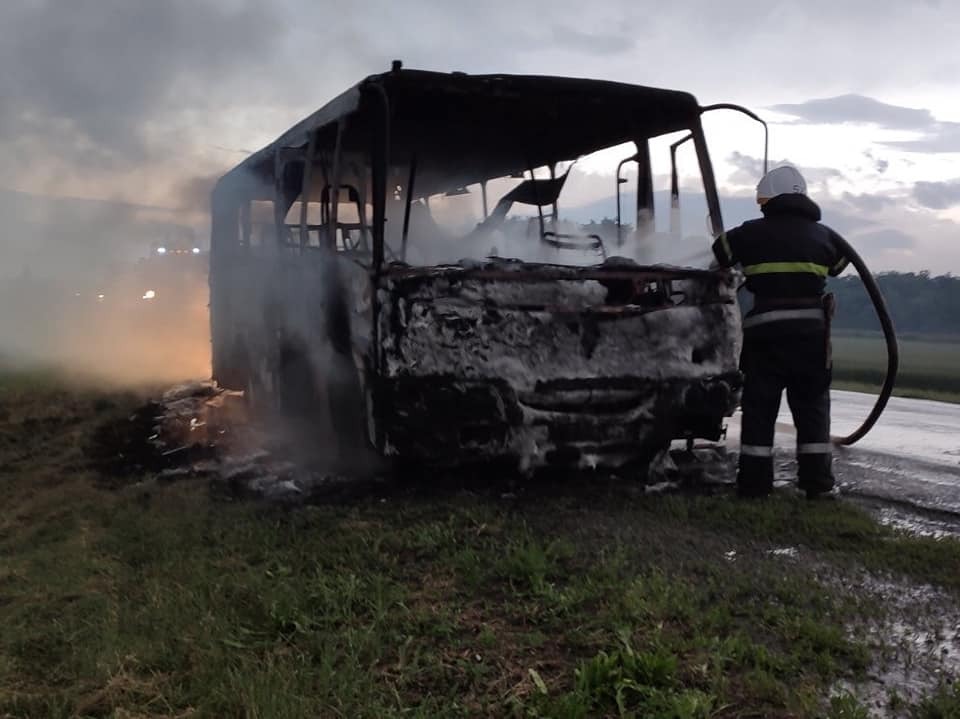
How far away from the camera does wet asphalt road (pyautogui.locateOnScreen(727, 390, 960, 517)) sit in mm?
4496

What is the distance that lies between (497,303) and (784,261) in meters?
1.61

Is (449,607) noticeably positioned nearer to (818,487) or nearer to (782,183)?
(818,487)

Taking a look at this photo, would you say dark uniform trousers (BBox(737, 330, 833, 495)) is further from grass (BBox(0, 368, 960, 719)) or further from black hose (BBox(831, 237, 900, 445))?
black hose (BBox(831, 237, 900, 445))

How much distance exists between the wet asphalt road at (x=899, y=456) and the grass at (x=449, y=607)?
758 mm

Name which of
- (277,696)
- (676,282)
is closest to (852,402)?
(676,282)

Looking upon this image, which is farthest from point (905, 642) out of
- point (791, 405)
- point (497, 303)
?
point (497, 303)

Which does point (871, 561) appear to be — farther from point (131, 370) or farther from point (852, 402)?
point (131, 370)

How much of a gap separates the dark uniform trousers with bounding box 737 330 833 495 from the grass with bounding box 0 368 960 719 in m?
0.28

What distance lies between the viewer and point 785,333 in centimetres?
439

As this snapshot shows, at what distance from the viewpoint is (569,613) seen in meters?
2.72

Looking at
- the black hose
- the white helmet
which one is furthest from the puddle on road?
the white helmet

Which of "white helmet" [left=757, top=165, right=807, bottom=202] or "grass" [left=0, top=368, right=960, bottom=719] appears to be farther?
"white helmet" [left=757, top=165, right=807, bottom=202]

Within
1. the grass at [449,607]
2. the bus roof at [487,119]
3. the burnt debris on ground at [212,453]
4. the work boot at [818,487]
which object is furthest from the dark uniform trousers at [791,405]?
the burnt debris on ground at [212,453]

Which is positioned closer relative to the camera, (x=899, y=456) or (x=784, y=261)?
(x=784, y=261)
